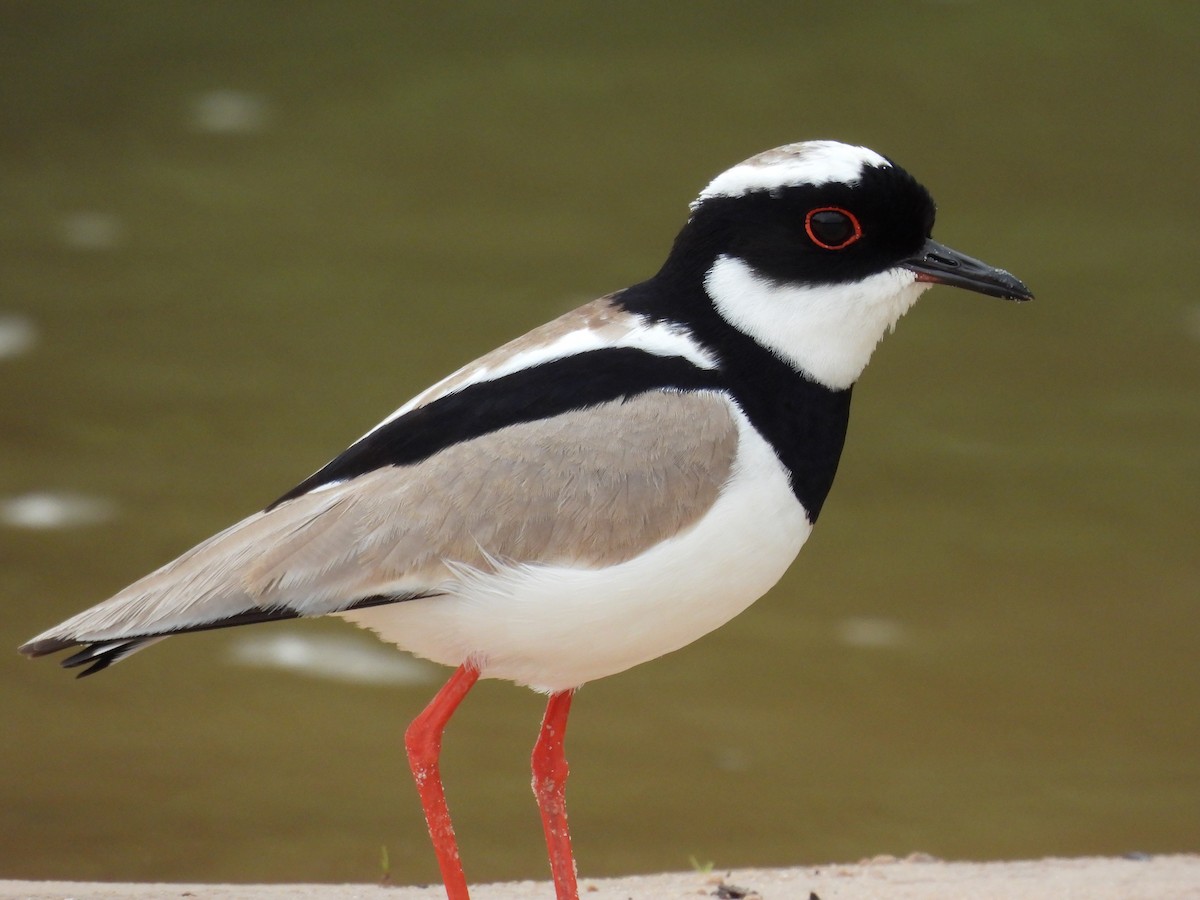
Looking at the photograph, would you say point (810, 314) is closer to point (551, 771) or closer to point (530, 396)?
point (530, 396)

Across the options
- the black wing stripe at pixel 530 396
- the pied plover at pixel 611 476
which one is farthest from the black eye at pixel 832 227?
the black wing stripe at pixel 530 396

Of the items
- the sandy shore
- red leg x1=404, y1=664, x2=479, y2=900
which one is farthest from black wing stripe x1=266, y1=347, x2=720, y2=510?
the sandy shore

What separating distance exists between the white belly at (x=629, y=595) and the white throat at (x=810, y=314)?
0.98 feet

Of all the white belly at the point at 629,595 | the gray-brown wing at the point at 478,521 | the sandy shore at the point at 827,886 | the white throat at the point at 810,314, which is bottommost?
the sandy shore at the point at 827,886

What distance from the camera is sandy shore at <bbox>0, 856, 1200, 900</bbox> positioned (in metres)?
6.34

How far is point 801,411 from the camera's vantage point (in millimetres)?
5254

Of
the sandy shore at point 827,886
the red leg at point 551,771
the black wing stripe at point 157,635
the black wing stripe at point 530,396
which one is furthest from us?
the sandy shore at point 827,886

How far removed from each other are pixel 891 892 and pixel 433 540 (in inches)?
101

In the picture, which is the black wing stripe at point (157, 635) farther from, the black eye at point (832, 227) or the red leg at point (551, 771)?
the black eye at point (832, 227)

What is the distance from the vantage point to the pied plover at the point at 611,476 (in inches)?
198

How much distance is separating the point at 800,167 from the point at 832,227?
0.21 m

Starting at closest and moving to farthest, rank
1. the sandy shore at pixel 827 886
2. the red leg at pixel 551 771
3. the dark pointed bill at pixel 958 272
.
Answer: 1. the dark pointed bill at pixel 958 272
2. the red leg at pixel 551 771
3. the sandy shore at pixel 827 886

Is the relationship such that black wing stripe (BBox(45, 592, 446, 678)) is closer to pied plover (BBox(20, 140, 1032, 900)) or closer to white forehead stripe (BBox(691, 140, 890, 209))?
pied plover (BBox(20, 140, 1032, 900))

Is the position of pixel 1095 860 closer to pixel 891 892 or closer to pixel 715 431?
pixel 891 892
